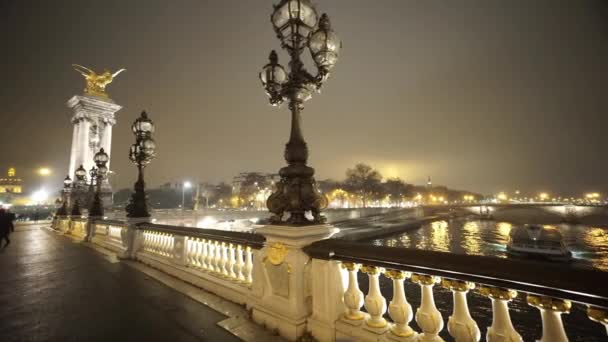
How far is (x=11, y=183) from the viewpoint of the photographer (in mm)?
97125

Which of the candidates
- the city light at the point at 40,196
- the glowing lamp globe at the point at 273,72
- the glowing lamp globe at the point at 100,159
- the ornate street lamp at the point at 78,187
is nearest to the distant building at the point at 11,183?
the city light at the point at 40,196

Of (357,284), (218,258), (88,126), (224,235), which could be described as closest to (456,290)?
(357,284)

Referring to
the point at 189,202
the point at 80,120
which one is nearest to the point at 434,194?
the point at 189,202

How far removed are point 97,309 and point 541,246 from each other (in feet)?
125

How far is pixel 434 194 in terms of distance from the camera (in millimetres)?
163625

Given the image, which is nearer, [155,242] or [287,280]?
[287,280]

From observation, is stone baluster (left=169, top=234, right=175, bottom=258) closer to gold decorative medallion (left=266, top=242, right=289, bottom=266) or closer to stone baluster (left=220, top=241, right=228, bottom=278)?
stone baluster (left=220, top=241, right=228, bottom=278)

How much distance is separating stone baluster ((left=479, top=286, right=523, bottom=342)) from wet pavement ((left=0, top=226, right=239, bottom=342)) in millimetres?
3044

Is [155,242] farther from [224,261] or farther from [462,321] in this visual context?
[462,321]

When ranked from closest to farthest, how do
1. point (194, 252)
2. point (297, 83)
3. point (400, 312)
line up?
1. point (400, 312)
2. point (297, 83)
3. point (194, 252)

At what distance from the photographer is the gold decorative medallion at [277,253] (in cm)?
371

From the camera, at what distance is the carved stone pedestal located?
3547 mm

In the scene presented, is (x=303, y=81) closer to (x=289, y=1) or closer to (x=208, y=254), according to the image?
(x=289, y=1)

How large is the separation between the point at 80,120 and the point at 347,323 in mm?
47492
